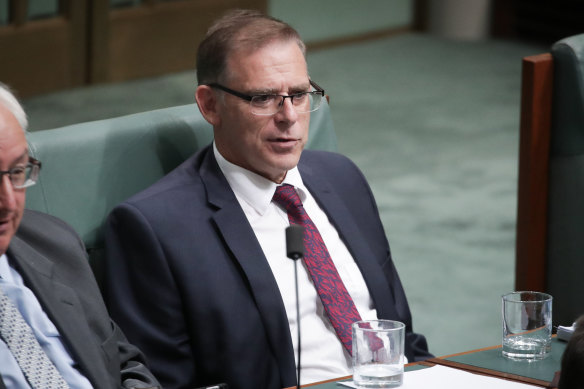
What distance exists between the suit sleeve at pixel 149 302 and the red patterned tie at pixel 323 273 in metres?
0.30

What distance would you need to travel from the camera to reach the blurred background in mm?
4602

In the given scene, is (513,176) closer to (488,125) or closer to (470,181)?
(470,181)

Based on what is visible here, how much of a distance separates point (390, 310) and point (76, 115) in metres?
4.44

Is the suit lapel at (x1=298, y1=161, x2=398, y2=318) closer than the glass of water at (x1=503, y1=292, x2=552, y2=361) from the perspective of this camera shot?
No

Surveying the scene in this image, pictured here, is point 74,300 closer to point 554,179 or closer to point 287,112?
point 287,112

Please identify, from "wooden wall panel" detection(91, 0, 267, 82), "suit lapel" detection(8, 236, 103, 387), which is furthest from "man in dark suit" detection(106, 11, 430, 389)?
"wooden wall panel" detection(91, 0, 267, 82)

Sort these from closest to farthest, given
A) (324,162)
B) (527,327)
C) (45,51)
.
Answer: (527,327), (324,162), (45,51)

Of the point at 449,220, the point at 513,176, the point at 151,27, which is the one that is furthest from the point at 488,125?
the point at 151,27

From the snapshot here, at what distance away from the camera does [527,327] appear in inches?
85.6

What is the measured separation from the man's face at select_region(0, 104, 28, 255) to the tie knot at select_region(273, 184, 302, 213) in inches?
28.4

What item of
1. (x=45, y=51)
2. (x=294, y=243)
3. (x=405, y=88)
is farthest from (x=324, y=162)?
(x=405, y=88)

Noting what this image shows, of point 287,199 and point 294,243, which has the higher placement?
point 294,243

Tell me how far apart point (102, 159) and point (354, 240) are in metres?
0.60

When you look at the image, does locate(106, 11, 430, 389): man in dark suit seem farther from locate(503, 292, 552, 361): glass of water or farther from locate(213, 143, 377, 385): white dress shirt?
locate(503, 292, 552, 361): glass of water
